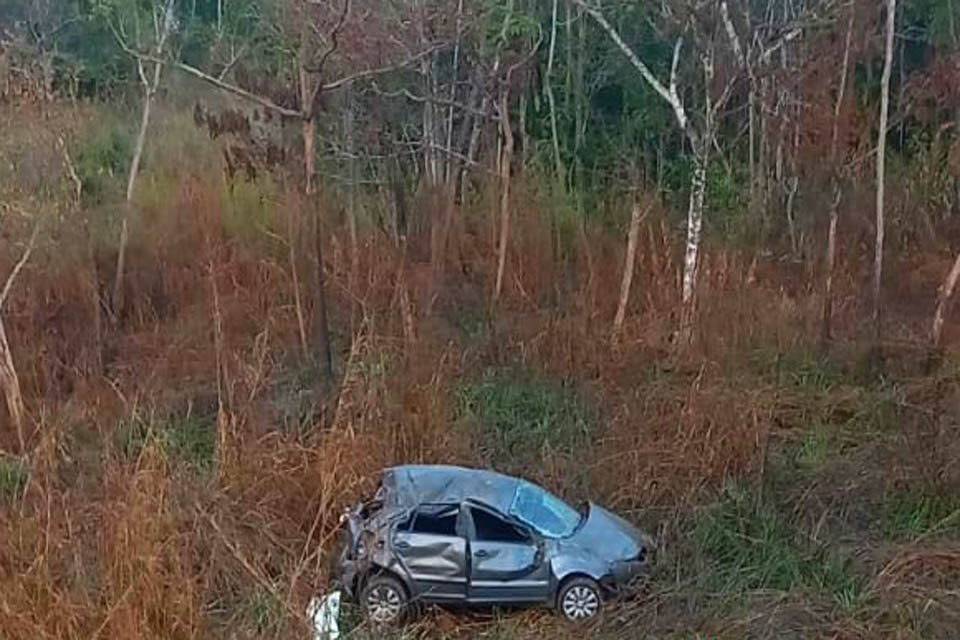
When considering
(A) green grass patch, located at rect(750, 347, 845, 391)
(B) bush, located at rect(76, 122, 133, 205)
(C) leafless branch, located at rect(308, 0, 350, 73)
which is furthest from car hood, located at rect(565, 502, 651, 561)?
(B) bush, located at rect(76, 122, 133, 205)

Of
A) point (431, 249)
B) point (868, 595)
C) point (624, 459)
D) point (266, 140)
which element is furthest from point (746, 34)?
point (868, 595)

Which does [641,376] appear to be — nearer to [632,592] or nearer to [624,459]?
[624,459]

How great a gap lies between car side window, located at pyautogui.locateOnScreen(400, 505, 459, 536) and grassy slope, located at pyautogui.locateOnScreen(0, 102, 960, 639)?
420mm

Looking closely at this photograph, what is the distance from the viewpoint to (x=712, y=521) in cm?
684

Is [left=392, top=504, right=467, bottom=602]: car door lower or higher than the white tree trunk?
lower

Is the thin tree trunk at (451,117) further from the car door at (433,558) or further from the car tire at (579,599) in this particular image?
the car tire at (579,599)

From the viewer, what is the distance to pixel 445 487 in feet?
20.7

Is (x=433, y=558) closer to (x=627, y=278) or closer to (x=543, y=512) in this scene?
(x=543, y=512)

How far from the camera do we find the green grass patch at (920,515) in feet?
22.2

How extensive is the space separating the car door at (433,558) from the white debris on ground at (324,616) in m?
0.62

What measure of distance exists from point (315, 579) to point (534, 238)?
20.8ft

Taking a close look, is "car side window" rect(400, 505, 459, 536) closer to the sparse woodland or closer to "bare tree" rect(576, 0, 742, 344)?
the sparse woodland

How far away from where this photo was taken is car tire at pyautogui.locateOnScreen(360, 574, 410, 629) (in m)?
5.71

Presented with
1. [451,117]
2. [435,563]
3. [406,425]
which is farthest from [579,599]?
[451,117]
